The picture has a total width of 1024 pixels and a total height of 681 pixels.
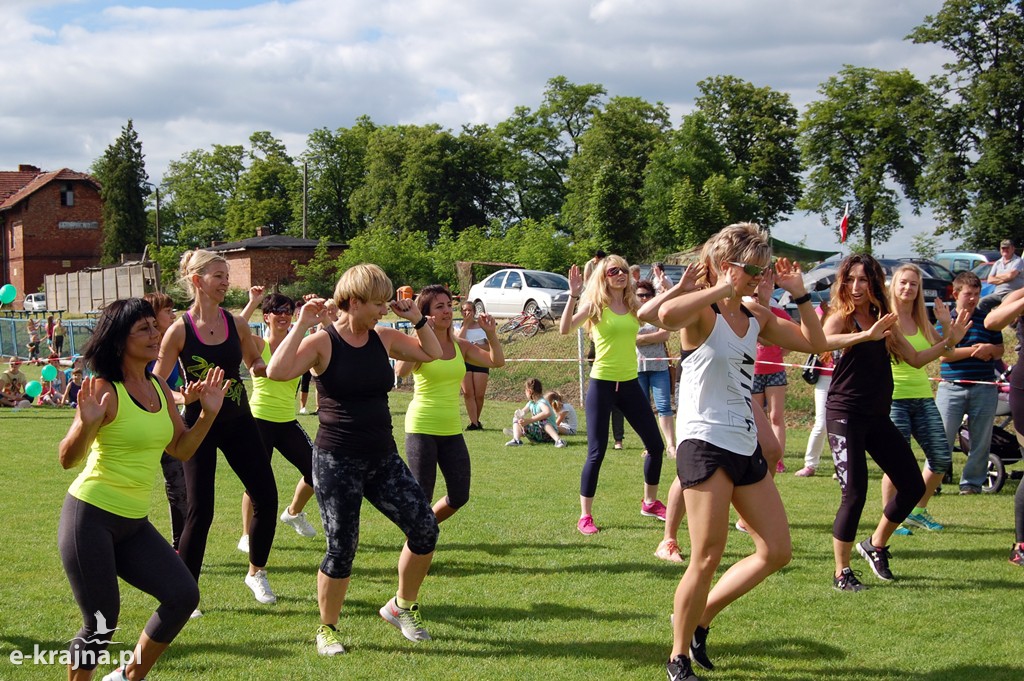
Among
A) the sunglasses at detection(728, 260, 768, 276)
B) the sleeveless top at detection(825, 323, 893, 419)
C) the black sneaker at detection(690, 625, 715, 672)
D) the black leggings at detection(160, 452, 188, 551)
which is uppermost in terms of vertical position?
the sunglasses at detection(728, 260, 768, 276)

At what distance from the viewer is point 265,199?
8038 centimetres

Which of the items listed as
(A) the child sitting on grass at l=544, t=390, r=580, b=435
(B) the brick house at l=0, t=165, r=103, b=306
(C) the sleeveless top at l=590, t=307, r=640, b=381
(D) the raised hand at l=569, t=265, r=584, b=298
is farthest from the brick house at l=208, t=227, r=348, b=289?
(C) the sleeveless top at l=590, t=307, r=640, b=381

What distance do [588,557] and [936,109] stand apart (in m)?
49.9

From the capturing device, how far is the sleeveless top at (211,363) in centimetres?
559

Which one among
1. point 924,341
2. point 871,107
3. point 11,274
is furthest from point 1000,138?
point 11,274

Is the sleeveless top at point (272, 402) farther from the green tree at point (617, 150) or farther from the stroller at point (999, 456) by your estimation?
the green tree at point (617, 150)

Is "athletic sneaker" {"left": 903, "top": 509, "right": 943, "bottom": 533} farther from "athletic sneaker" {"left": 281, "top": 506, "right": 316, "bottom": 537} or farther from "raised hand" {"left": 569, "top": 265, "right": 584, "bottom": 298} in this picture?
"athletic sneaker" {"left": 281, "top": 506, "right": 316, "bottom": 537}

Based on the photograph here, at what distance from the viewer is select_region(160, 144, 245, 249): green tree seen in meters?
86.1

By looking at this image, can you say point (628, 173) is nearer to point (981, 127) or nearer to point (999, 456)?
point (981, 127)

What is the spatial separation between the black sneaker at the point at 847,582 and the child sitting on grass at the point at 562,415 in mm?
8390

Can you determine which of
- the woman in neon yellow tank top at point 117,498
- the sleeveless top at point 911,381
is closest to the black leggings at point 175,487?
the woman in neon yellow tank top at point 117,498

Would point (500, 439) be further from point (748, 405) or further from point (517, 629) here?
point (748, 405)

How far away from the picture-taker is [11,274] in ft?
248

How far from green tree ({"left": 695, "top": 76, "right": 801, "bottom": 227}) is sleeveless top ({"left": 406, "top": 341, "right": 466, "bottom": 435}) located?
2235 inches
